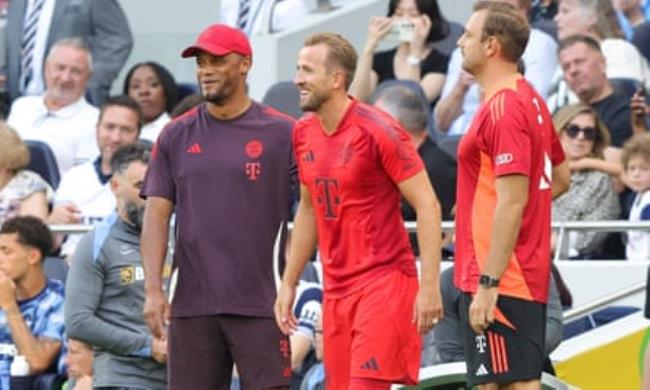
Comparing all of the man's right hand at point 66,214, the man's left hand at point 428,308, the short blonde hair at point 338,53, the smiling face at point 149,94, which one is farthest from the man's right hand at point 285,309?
the smiling face at point 149,94

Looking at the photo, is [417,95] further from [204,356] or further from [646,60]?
[204,356]

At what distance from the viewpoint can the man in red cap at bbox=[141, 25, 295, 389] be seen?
33.3 ft

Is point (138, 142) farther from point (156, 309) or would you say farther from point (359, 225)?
point (359, 225)

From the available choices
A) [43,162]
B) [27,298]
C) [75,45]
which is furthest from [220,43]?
[75,45]

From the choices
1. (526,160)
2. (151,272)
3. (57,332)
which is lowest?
(57,332)

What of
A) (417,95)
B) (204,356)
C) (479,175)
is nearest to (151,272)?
(204,356)

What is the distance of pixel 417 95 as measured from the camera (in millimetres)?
13438

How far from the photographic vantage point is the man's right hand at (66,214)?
45.5 ft

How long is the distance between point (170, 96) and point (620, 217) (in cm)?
376

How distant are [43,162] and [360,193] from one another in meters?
5.34

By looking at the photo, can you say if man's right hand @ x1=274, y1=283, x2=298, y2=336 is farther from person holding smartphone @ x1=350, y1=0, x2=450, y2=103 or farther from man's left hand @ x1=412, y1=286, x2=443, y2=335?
→ person holding smartphone @ x1=350, y1=0, x2=450, y2=103

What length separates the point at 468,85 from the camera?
48.9ft

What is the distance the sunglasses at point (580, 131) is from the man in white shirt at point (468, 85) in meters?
1.35

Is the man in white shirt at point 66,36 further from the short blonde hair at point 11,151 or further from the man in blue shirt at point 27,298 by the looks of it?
the man in blue shirt at point 27,298
